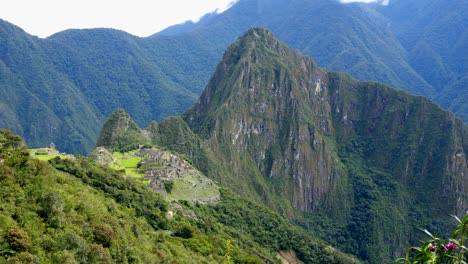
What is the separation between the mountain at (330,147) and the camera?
142 m

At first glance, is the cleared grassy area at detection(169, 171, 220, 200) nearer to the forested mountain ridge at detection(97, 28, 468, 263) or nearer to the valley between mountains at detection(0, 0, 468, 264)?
the valley between mountains at detection(0, 0, 468, 264)

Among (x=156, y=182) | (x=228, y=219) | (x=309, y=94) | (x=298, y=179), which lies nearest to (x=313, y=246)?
(x=228, y=219)

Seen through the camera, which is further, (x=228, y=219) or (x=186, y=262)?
(x=228, y=219)

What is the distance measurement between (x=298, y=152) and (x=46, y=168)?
127104 millimetres

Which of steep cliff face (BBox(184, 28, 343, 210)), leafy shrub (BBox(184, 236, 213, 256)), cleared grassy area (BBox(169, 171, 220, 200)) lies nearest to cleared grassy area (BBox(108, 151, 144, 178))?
cleared grassy area (BBox(169, 171, 220, 200))

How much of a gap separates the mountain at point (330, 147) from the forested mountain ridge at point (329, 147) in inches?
13.8

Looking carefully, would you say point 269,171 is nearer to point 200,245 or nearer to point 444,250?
point 200,245

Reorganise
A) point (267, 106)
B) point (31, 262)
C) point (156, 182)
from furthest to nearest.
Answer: point (267, 106) < point (156, 182) < point (31, 262)

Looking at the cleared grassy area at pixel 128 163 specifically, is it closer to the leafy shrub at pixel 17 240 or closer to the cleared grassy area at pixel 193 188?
the cleared grassy area at pixel 193 188

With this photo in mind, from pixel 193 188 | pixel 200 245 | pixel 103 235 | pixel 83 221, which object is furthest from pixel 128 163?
pixel 103 235

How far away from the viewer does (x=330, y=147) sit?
570 feet

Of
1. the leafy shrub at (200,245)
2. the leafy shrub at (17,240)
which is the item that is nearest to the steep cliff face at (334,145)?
the leafy shrub at (200,245)

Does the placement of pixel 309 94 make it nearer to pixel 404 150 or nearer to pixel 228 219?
pixel 404 150

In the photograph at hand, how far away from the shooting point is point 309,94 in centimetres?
17162
